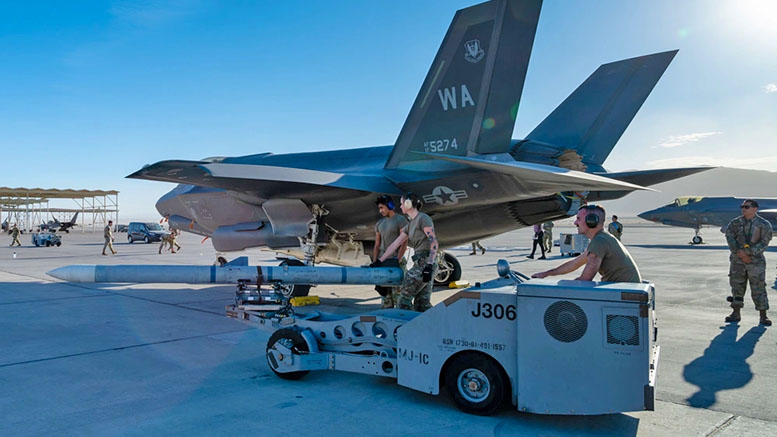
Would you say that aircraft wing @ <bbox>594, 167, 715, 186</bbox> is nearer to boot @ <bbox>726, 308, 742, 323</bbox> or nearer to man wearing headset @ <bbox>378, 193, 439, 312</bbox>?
boot @ <bbox>726, 308, 742, 323</bbox>

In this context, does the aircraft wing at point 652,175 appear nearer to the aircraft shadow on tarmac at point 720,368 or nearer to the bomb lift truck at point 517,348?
the aircraft shadow on tarmac at point 720,368

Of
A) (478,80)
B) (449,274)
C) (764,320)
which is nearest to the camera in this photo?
(764,320)

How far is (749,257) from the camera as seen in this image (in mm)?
7285

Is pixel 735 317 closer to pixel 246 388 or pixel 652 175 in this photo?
pixel 652 175

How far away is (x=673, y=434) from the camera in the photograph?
3.44 metres

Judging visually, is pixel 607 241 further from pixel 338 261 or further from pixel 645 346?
pixel 338 261

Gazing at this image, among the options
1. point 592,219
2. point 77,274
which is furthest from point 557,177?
point 77,274

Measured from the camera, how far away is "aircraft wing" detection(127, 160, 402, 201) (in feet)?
23.6

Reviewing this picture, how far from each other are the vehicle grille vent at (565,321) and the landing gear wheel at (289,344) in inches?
86.1

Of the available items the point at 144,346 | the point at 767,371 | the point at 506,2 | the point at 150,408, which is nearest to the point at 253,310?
the point at 150,408

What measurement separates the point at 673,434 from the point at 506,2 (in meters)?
6.08

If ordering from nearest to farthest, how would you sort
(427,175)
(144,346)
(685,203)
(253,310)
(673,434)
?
(673,434) → (253,310) → (144,346) → (427,175) → (685,203)

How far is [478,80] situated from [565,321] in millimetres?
5221

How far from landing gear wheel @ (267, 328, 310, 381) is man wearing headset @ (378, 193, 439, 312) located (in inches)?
Answer: 53.2
